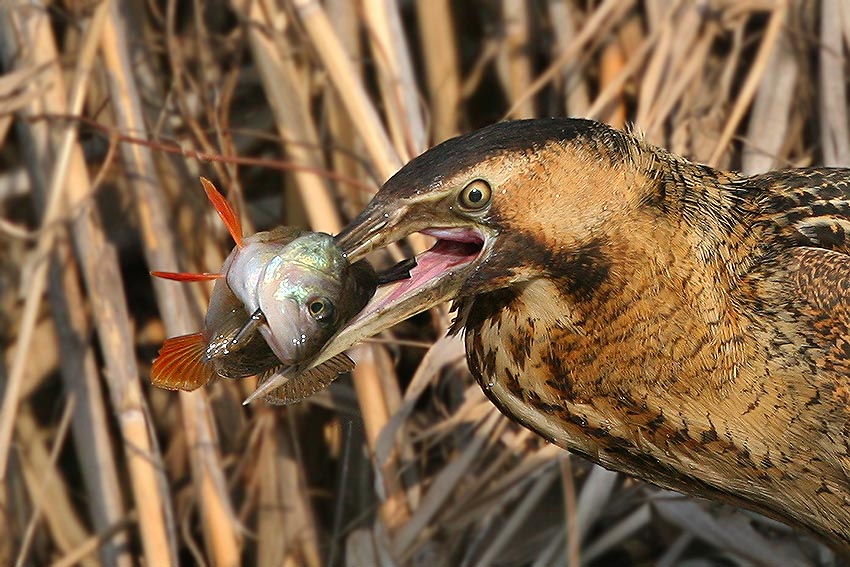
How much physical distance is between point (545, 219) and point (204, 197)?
56.4 inches

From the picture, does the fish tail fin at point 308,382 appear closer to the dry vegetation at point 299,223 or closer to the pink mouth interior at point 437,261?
the pink mouth interior at point 437,261

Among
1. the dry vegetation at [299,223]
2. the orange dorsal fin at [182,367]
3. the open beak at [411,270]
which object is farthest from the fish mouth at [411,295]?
the dry vegetation at [299,223]

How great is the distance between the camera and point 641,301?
1.86 meters

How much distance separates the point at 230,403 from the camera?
3010mm

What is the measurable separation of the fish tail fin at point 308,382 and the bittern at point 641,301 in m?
0.17

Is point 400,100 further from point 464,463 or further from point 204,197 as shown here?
point 464,463

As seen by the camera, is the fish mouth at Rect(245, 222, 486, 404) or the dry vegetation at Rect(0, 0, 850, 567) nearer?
the fish mouth at Rect(245, 222, 486, 404)

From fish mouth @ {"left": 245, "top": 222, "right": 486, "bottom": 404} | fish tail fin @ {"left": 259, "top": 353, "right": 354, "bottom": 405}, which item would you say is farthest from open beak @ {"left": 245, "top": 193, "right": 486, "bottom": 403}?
fish tail fin @ {"left": 259, "top": 353, "right": 354, "bottom": 405}

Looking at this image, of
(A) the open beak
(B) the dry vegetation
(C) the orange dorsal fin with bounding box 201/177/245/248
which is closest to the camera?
(A) the open beak

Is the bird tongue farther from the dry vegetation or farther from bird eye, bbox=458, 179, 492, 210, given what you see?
the dry vegetation

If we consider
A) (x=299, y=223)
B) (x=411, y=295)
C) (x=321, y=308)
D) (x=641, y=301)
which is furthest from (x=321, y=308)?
(x=299, y=223)

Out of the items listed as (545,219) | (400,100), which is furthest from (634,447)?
(400,100)

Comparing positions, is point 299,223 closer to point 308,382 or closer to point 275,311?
point 308,382

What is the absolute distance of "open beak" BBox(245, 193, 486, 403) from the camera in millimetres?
1667
